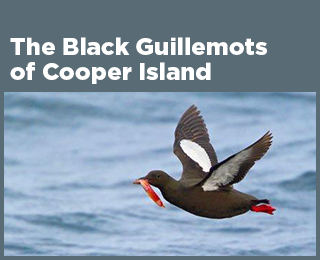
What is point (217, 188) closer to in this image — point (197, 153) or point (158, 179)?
point (158, 179)

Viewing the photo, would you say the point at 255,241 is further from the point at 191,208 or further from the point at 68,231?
the point at 191,208

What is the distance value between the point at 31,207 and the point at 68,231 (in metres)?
1.41

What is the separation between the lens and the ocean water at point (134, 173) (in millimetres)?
22891

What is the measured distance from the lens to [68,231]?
23.5 m

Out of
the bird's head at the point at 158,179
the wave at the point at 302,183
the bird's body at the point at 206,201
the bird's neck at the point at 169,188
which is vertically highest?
the wave at the point at 302,183

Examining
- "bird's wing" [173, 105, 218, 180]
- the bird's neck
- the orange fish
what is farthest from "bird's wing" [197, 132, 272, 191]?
"bird's wing" [173, 105, 218, 180]

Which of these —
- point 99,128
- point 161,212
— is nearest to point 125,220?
point 161,212

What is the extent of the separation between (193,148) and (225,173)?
1.68m

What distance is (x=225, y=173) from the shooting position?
41.8 feet

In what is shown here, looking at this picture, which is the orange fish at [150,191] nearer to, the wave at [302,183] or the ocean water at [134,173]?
the ocean water at [134,173]

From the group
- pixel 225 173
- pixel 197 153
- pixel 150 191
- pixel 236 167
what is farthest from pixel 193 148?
pixel 150 191

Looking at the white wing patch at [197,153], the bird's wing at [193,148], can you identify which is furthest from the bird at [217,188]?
the white wing patch at [197,153]

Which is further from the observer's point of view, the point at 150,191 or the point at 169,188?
the point at 169,188

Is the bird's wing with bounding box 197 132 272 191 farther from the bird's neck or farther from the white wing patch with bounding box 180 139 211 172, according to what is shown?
the white wing patch with bounding box 180 139 211 172
